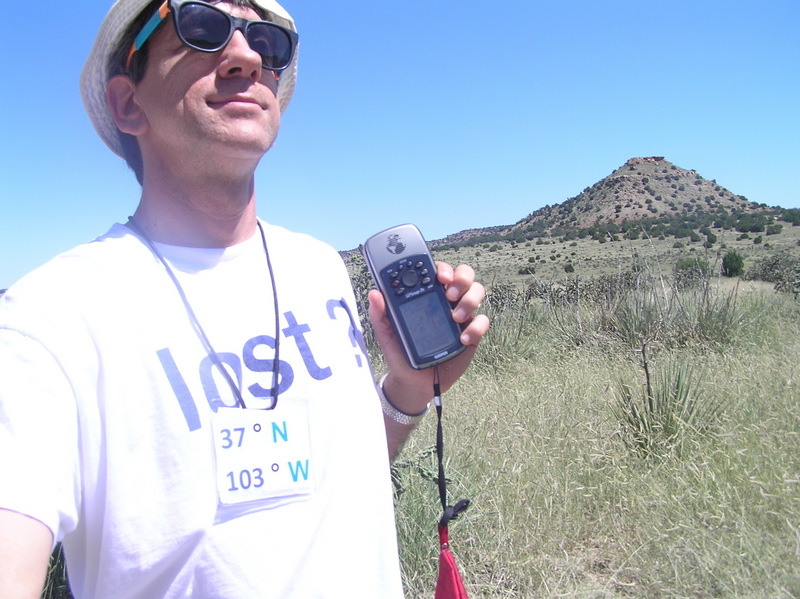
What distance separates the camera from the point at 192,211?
136cm

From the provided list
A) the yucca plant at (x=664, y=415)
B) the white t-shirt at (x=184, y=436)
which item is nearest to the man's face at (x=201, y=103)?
the white t-shirt at (x=184, y=436)

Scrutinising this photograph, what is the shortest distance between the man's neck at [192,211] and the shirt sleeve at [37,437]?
0.46 metres

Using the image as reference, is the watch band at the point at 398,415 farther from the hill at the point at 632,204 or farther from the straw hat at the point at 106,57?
the hill at the point at 632,204

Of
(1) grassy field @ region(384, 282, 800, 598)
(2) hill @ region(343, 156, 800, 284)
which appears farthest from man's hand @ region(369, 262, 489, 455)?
(2) hill @ region(343, 156, 800, 284)

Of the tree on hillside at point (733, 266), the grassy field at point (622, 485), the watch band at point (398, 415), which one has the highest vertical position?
the watch band at point (398, 415)

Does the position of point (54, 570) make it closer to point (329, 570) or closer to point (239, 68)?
point (329, 570)

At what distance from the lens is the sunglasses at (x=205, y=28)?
1320 millimetres

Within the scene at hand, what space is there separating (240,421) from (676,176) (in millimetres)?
86496

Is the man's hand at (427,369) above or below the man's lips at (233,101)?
below

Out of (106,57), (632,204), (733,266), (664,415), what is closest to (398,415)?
(106,57)

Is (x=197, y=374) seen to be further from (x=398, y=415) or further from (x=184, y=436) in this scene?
(x=398, y=415)

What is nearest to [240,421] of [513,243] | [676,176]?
[513,243]

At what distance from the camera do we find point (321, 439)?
47.5 inches

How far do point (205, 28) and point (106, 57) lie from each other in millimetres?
308
